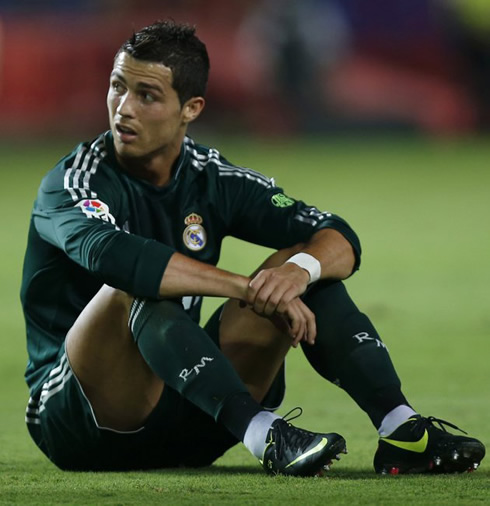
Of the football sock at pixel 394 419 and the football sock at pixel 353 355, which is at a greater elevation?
the football sock at pixel 353 355

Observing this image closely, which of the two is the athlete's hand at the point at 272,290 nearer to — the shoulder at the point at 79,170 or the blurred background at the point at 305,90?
the shoulder at the point at 79,170

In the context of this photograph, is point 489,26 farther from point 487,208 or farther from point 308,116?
point 487,208

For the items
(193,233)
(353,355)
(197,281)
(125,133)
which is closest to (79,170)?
(125,133)

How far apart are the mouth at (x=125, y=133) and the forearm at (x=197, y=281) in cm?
56

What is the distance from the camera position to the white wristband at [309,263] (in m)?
4.02

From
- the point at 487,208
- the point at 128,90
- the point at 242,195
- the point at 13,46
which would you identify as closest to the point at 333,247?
the point at 242,195

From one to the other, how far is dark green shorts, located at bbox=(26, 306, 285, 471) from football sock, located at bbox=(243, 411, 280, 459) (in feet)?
1.20

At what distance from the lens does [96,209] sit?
4055 millimetres

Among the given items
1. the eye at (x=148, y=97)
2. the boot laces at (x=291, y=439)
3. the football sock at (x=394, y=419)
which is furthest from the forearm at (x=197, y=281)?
the eye at (x=148, y=97)

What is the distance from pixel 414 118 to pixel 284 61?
184 cm

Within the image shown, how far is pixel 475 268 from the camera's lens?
9.26 meters

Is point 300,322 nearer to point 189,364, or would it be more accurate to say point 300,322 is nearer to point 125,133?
point 189,364

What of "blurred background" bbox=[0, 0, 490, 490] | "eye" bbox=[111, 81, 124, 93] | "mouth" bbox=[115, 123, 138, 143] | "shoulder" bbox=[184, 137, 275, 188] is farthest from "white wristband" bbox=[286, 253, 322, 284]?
"blurred background" bbox=[0, 0, 490, 490]

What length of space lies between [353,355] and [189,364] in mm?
522
